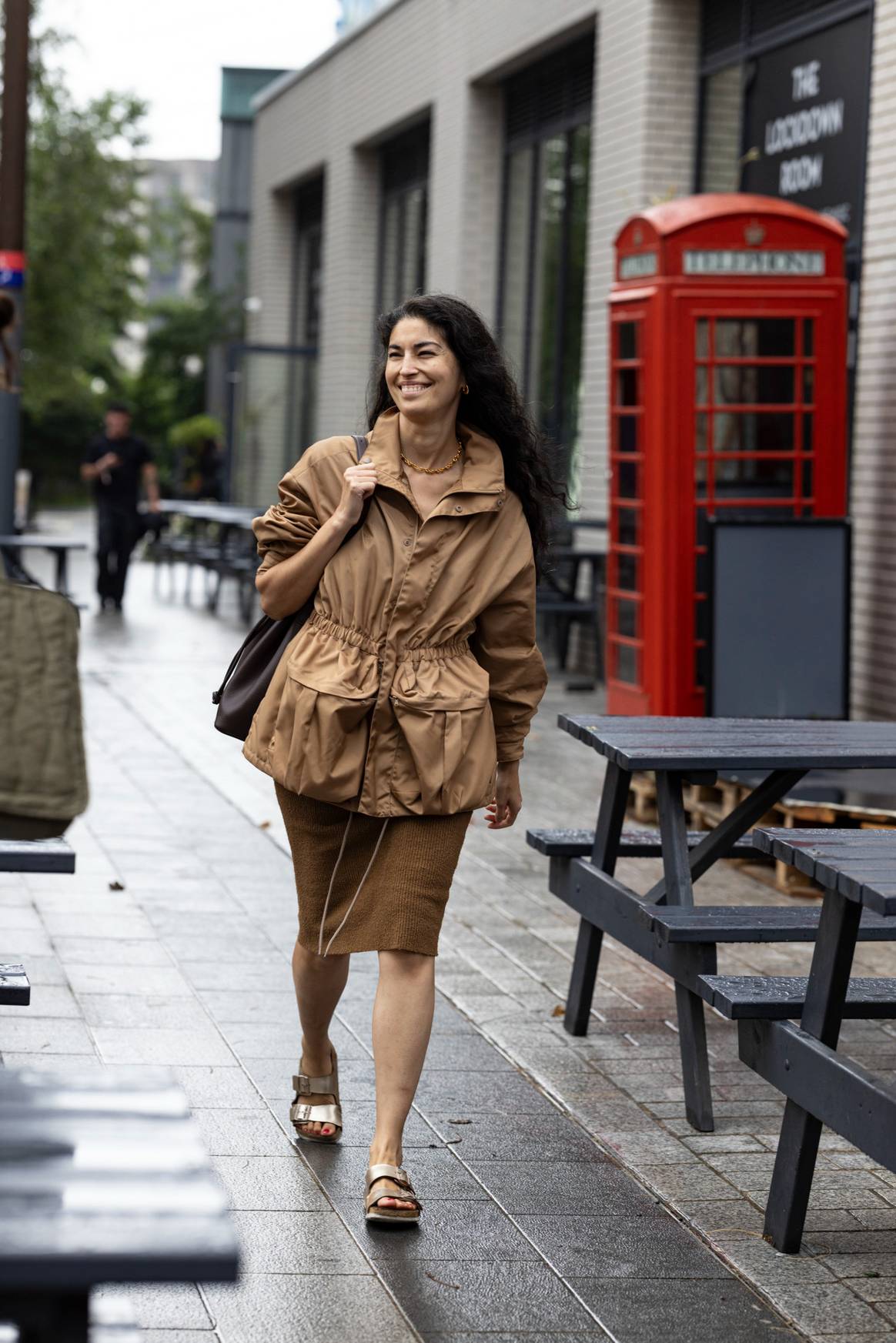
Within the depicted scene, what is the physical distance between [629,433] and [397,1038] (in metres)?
6.31

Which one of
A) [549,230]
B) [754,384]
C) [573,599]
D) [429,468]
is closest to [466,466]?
[429,468]

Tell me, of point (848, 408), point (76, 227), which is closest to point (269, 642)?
point (848, 408)

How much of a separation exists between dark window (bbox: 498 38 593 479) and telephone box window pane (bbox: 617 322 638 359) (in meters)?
5.72

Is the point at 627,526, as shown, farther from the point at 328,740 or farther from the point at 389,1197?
the point at 389,1197

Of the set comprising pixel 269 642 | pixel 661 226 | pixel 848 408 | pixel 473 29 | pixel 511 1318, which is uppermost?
pixel 473 29

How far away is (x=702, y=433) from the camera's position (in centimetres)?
959

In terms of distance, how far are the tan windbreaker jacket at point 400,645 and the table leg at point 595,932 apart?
44.5 inches

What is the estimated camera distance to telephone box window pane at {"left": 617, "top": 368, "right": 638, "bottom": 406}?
9.90 metres

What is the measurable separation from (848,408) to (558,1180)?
760 centimetres

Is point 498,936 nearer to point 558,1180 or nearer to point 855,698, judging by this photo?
point 558,1180

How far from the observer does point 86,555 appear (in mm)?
28328

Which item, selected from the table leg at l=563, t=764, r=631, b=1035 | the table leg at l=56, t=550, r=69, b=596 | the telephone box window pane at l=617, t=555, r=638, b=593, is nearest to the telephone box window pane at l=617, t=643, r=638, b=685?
the telephone box window pane at l=617, t=555, r=638, b=593

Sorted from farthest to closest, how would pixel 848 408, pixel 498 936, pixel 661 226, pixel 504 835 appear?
pixel 848 408 < pixel 661 226 < pixel 504 835 < pixel 498 936

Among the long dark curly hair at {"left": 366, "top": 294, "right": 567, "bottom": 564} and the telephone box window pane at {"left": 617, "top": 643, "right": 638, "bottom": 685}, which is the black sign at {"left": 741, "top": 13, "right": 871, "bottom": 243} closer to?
the telephone box window pane at {"left": 617, "top": 643, "right": 638, "bottom": 685}
